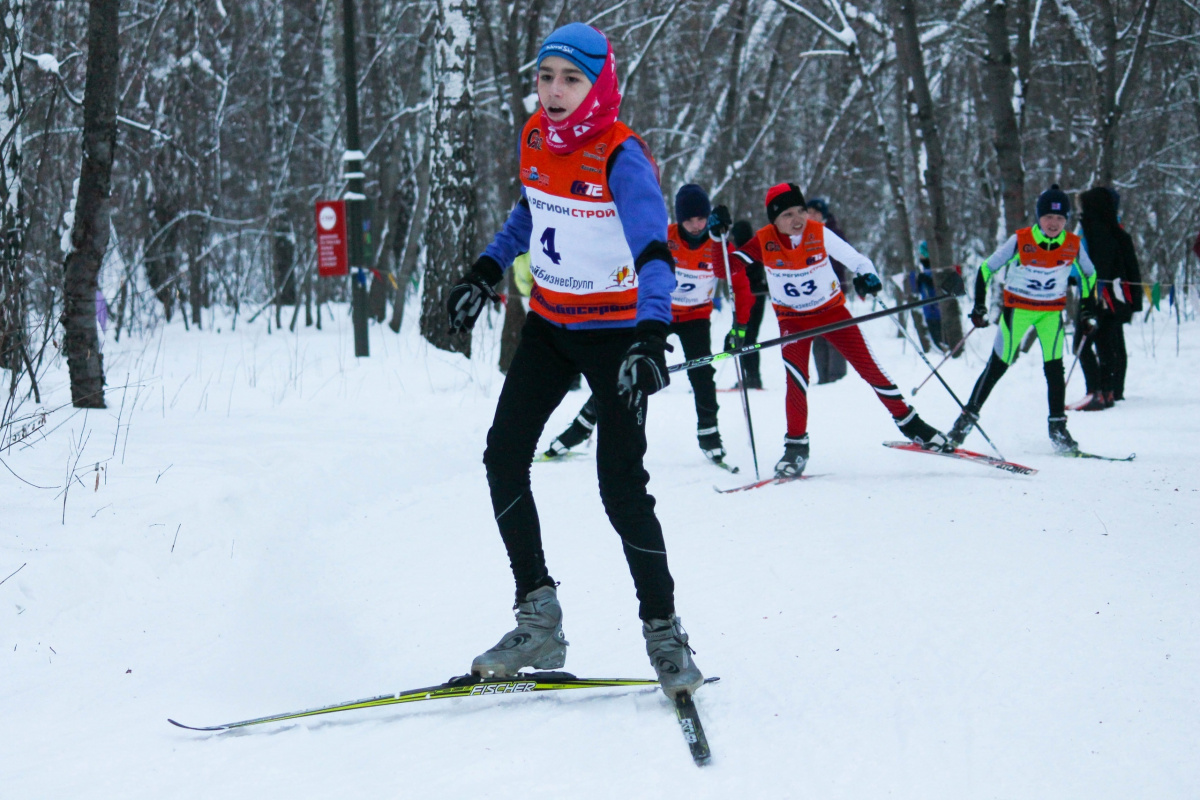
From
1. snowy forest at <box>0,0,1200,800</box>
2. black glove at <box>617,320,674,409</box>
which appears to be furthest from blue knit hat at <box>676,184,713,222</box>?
black glove at <box>617,320,674,409</box>

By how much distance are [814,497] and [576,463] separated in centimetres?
208

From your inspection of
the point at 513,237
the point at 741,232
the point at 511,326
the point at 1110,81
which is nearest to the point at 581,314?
the point at 513,237

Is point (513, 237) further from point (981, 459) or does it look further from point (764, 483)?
point (981, 459)

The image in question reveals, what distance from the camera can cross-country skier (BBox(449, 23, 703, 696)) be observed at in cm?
303

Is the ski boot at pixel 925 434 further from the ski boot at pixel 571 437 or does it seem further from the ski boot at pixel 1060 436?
Answer: the ski boot at pixel 571 437

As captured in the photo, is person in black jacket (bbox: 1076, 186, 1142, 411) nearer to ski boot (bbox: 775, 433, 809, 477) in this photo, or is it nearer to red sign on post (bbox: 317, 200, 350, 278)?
ski boot (bbox: 775, 433, 809, 477)

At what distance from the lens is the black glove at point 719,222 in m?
7.56

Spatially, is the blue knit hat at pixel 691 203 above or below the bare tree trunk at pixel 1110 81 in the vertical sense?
below

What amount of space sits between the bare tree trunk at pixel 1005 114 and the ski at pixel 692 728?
35.2 ft

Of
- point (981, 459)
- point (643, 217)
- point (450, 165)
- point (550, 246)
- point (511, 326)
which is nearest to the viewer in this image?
point (643, 217)

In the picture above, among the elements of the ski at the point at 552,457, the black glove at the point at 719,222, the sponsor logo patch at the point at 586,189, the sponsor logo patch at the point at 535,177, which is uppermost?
the black glove at the point at 719,222

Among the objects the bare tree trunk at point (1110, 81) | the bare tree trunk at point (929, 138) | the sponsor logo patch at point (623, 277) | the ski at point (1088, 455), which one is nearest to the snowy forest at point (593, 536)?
the sponsor logo patch at point (623, 277)

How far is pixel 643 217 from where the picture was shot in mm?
2971

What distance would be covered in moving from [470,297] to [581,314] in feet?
1.28
